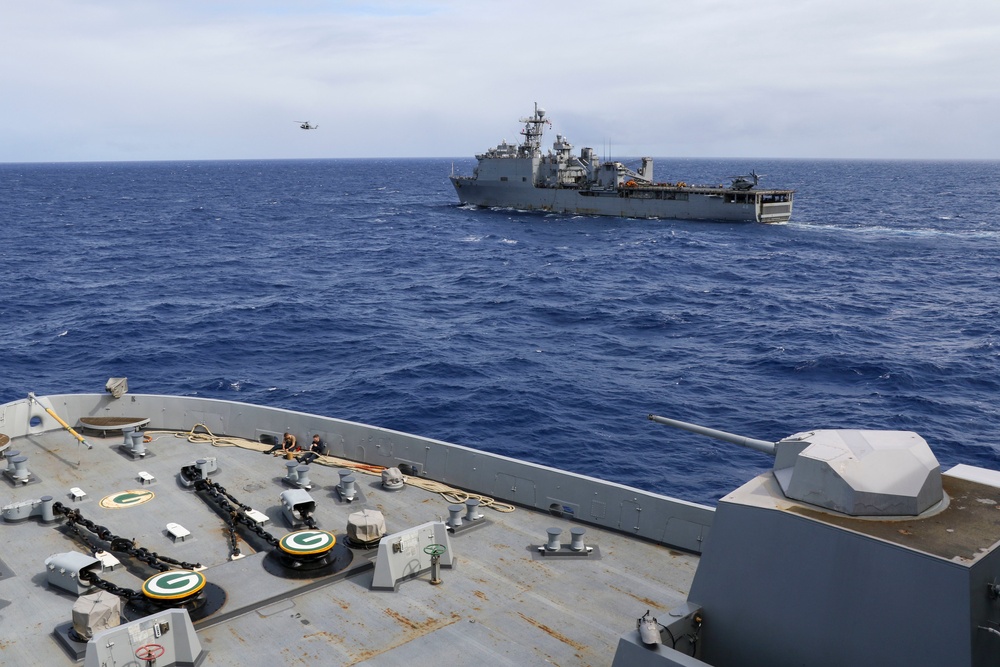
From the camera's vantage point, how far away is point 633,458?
26766 mm

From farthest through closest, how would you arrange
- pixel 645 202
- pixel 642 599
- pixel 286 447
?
pixel 645 202
pixel 286 447
pixel 642 599

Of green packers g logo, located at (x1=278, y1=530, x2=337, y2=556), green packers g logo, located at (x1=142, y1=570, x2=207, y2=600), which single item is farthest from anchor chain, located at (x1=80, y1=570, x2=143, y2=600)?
green packers g logo, located at (x1=278, y1=530, x2=337, y2=556)

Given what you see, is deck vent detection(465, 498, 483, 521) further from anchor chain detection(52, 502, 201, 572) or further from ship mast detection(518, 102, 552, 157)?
ship mast detection(518, 102, 552, 157)

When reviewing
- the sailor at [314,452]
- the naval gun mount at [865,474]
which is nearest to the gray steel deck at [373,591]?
the sailor at [314,452]

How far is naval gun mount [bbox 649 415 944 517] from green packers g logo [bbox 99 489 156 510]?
11231mm

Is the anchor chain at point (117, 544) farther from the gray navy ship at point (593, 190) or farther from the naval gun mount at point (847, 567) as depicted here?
the gray navy ship at point (593, 190)

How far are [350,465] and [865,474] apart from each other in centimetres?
1088

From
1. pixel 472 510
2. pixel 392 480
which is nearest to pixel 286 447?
pixel 392 480

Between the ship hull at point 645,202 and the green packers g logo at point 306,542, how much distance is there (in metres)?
92.0

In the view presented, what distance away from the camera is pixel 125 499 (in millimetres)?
14211

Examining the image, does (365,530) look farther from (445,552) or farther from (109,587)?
(109,587)

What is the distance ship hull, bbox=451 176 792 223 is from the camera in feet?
319

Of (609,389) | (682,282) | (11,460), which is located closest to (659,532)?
(11,460)

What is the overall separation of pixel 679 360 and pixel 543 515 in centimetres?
2601
